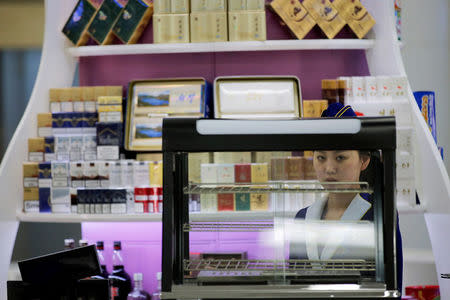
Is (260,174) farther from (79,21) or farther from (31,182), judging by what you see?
(79,21)

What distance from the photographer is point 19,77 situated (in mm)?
5305

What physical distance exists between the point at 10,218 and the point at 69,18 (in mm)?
1160

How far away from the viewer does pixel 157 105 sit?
3346 millimetres

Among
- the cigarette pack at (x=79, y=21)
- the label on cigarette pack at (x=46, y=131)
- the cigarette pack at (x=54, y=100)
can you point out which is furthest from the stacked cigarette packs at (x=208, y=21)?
the label on cigarette pack at (x=46, y=131)

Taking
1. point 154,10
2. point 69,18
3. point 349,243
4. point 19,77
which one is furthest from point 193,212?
point 19,77

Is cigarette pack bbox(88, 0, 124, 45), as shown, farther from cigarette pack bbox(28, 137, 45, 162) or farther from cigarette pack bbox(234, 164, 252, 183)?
cigarette pack bbox(234, 164, 252, 183)

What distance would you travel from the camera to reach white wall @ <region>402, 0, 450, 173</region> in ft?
13.9

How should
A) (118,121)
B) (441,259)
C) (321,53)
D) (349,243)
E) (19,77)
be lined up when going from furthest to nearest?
1. (19,77)
2. (321,53)
3. (118,121)
4. (441,259)
5. (349,243)

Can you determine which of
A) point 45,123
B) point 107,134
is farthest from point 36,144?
point 107,134

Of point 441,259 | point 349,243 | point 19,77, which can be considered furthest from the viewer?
point 19,77

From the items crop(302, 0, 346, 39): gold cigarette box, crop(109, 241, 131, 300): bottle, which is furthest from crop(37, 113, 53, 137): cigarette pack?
crop(302, 0, 346, 39): gold cigarette box

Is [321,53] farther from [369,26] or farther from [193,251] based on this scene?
[193,251]

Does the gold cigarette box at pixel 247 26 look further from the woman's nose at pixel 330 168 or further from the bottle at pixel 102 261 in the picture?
the woman's nose at pixel 330 168

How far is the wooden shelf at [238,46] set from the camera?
324 centimetres
